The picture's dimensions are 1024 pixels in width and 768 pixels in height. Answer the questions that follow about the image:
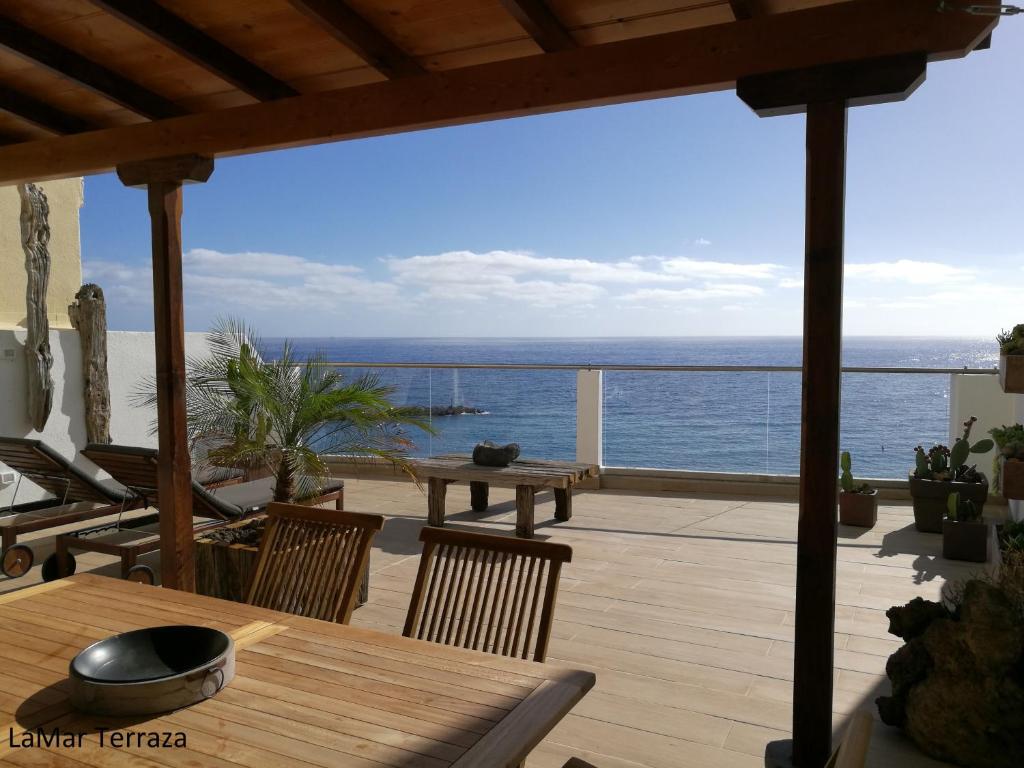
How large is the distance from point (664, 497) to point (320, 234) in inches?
1515

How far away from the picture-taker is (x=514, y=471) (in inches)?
215

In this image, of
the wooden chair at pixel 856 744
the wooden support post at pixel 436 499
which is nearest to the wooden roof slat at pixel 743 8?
the wooden chair at pixel 856 744

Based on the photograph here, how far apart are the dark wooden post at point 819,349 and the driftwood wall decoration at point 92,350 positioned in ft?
A: 20.9

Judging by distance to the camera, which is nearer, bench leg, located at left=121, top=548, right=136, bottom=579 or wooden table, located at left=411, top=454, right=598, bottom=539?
bench leg, located at left=121, top=548, right=136, bottom=579

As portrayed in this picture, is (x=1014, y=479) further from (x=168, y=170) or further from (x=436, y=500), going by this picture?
(x=168, y=170)

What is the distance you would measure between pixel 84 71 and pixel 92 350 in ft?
14.7

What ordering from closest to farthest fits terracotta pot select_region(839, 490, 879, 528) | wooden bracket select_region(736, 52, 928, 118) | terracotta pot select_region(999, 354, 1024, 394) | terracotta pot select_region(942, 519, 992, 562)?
wooden bracket select_region(736, 52, 928, 118), terracotta pot select_region(999, 354, 1024, 394), terracotta pot select_region(942, 519, 992, 562), terracotta pot select_region(839, 490, 879, 528)

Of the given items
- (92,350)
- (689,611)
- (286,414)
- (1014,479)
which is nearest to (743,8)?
(1014,479)

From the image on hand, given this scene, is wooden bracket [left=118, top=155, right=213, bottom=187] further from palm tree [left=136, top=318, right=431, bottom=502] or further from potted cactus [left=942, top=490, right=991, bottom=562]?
potted cactus [left=942, top=490, right=991, bottom=562]

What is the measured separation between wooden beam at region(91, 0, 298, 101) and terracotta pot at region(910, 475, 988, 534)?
4.58 m

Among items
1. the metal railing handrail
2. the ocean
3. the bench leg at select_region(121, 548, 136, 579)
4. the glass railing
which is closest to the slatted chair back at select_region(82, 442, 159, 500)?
the bench leg at select_region(121, 548, 136, 579)

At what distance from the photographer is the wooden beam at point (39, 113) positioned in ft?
11.8

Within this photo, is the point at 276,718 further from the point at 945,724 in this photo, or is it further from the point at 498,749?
the point at 945,724

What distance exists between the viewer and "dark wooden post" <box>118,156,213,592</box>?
11.7 feet
